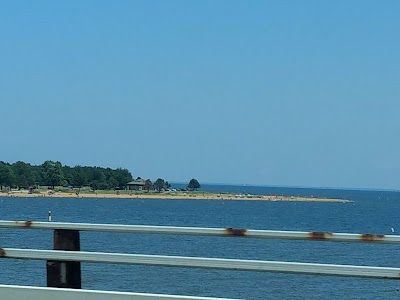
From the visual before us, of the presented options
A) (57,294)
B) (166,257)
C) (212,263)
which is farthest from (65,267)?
(212,263)

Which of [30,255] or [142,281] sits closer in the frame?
[30,255]

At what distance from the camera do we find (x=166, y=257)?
5.36 m

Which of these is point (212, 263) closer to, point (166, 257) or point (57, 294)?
point (166, 257)

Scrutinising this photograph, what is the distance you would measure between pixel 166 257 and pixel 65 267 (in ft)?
3.03

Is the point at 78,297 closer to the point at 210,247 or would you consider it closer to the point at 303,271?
the point at 303,271

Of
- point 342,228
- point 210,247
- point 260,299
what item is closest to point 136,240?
point 210,247

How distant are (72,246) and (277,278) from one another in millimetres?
22588

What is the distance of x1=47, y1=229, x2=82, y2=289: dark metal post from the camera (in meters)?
5.79

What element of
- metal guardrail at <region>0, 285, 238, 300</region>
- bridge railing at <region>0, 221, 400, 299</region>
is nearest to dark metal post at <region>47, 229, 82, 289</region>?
bridge railing at <region>0, 221, 400, 299</region>

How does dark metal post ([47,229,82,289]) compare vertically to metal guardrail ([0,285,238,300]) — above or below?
above

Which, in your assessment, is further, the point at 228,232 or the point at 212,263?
the point at 228,232

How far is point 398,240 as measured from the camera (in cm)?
504

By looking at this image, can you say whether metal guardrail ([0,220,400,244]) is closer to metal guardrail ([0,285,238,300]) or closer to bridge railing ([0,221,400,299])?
bridge railing ([0,221,400,299])

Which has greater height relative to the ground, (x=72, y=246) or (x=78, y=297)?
(x=72, y=246)
